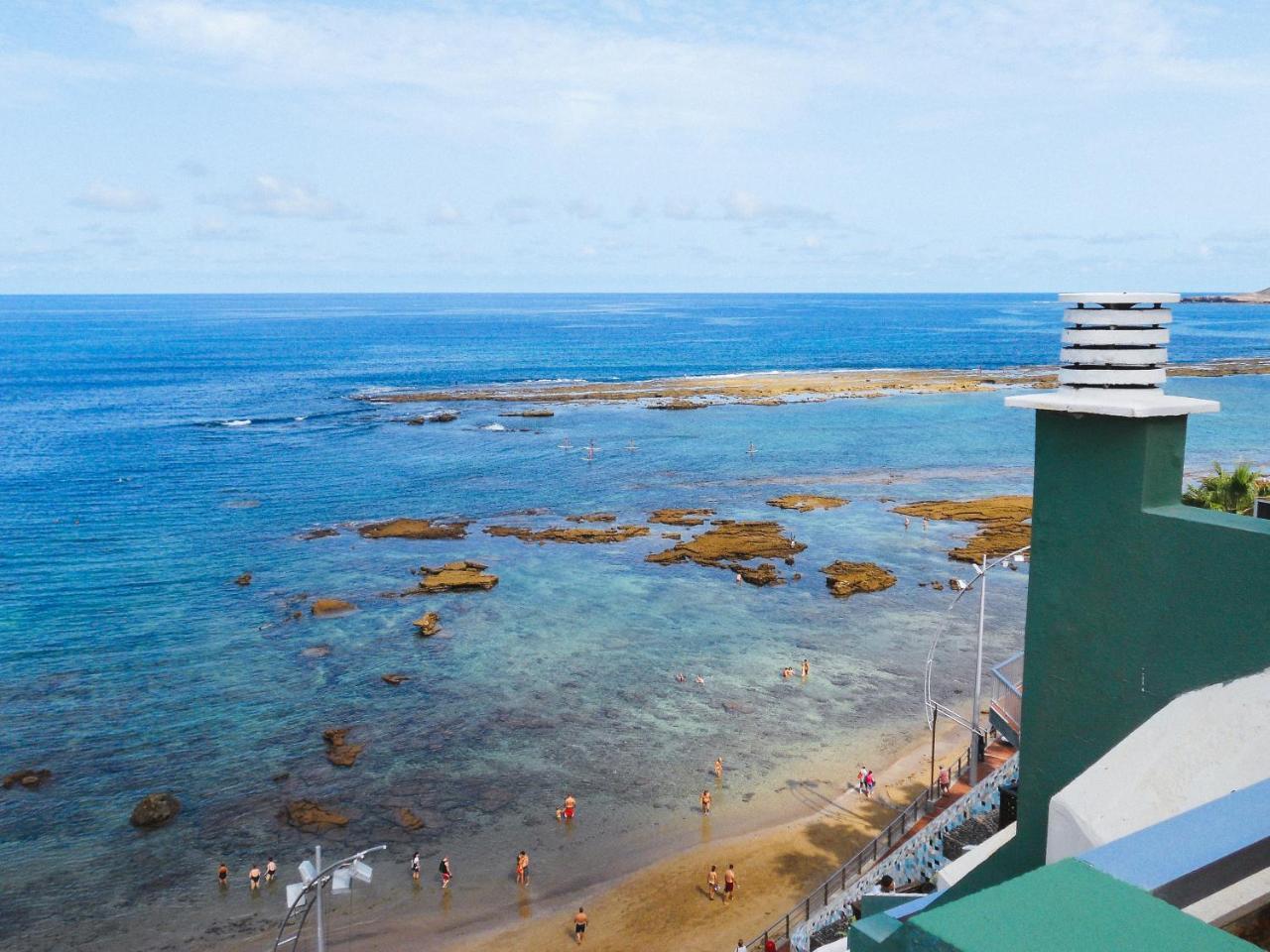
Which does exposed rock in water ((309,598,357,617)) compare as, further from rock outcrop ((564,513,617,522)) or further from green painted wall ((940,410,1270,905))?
green painted wall ((940,410,1270,905))

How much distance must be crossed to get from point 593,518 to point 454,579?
47.5 ft

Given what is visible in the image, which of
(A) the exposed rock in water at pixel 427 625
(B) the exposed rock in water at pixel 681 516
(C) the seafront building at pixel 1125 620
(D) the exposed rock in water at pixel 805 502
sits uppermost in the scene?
(C) the seafront building at pixel 1125 620

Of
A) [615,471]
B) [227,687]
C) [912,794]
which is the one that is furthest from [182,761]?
[615,471]

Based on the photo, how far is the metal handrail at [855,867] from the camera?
22953 mm

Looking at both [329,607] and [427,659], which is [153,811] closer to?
[427,659]

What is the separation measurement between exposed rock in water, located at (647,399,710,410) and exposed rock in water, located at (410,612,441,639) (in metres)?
66.9

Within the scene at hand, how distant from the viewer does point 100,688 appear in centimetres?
3741

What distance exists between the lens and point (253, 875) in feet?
82.9

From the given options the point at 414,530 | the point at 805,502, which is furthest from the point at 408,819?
the point at 805,502

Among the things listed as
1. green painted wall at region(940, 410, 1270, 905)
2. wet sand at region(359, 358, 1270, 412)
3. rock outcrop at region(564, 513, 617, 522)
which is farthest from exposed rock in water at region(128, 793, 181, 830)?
wet sand at region(359, 358, 1270, 412)

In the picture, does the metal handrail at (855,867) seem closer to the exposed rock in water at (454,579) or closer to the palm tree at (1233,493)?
the palm tree at (1233,493)

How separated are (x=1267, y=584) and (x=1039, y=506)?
2.18m

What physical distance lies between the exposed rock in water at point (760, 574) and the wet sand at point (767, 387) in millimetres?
58313

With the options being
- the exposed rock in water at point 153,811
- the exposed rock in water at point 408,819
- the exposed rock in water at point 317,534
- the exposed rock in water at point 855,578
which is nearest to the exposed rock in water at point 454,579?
the exposed rock in water at point 317,534
